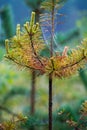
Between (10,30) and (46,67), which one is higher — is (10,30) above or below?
above

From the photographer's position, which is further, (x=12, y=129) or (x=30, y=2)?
(x=30, y=2)

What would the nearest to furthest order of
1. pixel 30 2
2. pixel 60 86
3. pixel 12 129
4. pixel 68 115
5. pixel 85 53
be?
1. pixel 85 53
2. pixel 12 129
3. pixel 68 115
4. pixel 30 2
5. pixel 60 86

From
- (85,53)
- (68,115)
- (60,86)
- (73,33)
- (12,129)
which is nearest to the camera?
(85,53)

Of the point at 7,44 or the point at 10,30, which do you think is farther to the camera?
the point at 10,30

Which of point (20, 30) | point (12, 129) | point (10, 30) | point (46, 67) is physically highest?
point (10, 30)

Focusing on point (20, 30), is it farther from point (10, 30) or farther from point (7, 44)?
point (10, 30)

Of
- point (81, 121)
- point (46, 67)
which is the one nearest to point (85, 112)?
point (81, 121)

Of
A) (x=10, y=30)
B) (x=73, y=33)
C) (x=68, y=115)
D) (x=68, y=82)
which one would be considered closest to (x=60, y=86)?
(x=68, y=82)

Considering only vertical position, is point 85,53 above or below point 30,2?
below

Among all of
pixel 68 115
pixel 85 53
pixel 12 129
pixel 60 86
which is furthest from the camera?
pixel 60 86

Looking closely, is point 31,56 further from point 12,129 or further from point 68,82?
point 68,82
